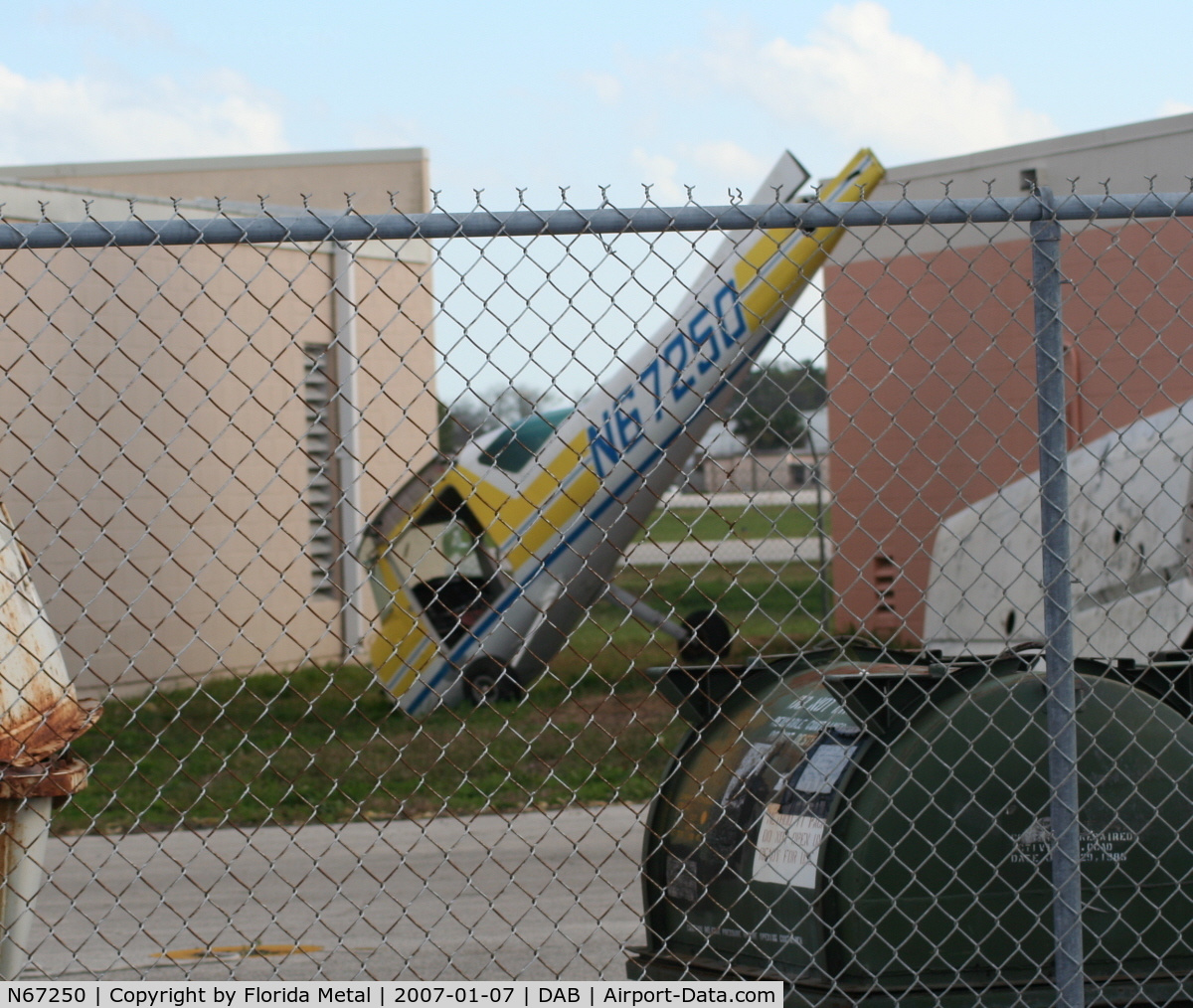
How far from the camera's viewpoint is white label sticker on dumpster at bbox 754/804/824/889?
3.38m

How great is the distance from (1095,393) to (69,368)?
34.6 feet

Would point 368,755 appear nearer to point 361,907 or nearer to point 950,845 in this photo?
point 361,907

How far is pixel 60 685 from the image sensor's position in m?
3.49

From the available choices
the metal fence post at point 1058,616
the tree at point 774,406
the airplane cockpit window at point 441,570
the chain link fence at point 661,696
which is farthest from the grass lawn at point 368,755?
the metal fence post at point 1058,616

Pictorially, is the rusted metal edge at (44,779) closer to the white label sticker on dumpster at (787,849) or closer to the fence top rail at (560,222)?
the fence top rail at (560,222)

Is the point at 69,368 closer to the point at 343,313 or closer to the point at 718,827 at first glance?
the point at 343,313

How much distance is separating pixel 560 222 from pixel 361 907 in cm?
410

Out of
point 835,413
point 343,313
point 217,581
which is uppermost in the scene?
point 343,313

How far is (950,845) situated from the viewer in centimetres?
333

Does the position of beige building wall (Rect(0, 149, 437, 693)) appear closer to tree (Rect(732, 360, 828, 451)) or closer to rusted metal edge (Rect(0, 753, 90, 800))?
tree (Rect(732, 360, 828, 451))

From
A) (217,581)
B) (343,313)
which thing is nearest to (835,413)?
(343,313)

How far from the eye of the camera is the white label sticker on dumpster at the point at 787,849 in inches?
133

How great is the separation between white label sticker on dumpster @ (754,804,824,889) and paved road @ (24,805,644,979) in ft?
3.46

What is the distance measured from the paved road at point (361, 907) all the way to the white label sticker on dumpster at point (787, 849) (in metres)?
Result: 1.05
